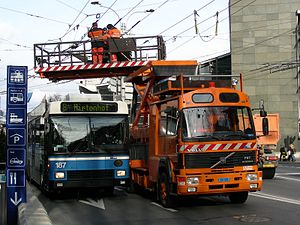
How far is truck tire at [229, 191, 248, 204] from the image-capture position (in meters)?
12.3

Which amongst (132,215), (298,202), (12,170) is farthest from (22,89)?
(298,202)

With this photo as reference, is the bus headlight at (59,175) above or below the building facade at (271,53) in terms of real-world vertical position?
below

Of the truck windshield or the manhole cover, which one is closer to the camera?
the manhole cover

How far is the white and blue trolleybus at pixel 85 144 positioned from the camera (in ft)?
45.3

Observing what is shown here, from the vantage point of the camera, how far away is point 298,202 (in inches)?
494

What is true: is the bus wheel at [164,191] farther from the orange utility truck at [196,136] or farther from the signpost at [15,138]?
the signpost at [15,138]

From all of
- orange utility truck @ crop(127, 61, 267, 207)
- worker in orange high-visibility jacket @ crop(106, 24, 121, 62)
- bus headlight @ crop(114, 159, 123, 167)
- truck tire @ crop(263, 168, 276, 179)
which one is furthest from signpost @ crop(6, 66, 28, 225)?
truck tire @ crop(263, 168, 276, 179)

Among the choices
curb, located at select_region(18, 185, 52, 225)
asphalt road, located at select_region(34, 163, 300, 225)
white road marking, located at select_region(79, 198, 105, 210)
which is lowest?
white road marking, located at select_region(79, 198, 105, 210)

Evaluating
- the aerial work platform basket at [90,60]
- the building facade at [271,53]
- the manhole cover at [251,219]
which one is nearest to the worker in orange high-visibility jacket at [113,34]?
the aerial work platform basket at [90,60]

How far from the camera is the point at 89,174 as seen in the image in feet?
45.8

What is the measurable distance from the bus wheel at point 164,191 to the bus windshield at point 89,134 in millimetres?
2309

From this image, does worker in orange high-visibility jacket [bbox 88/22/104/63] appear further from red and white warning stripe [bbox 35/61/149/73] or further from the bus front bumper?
the bus front bumper

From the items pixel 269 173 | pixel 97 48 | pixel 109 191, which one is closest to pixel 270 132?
pixel 269 173

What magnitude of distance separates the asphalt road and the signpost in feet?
3.15
